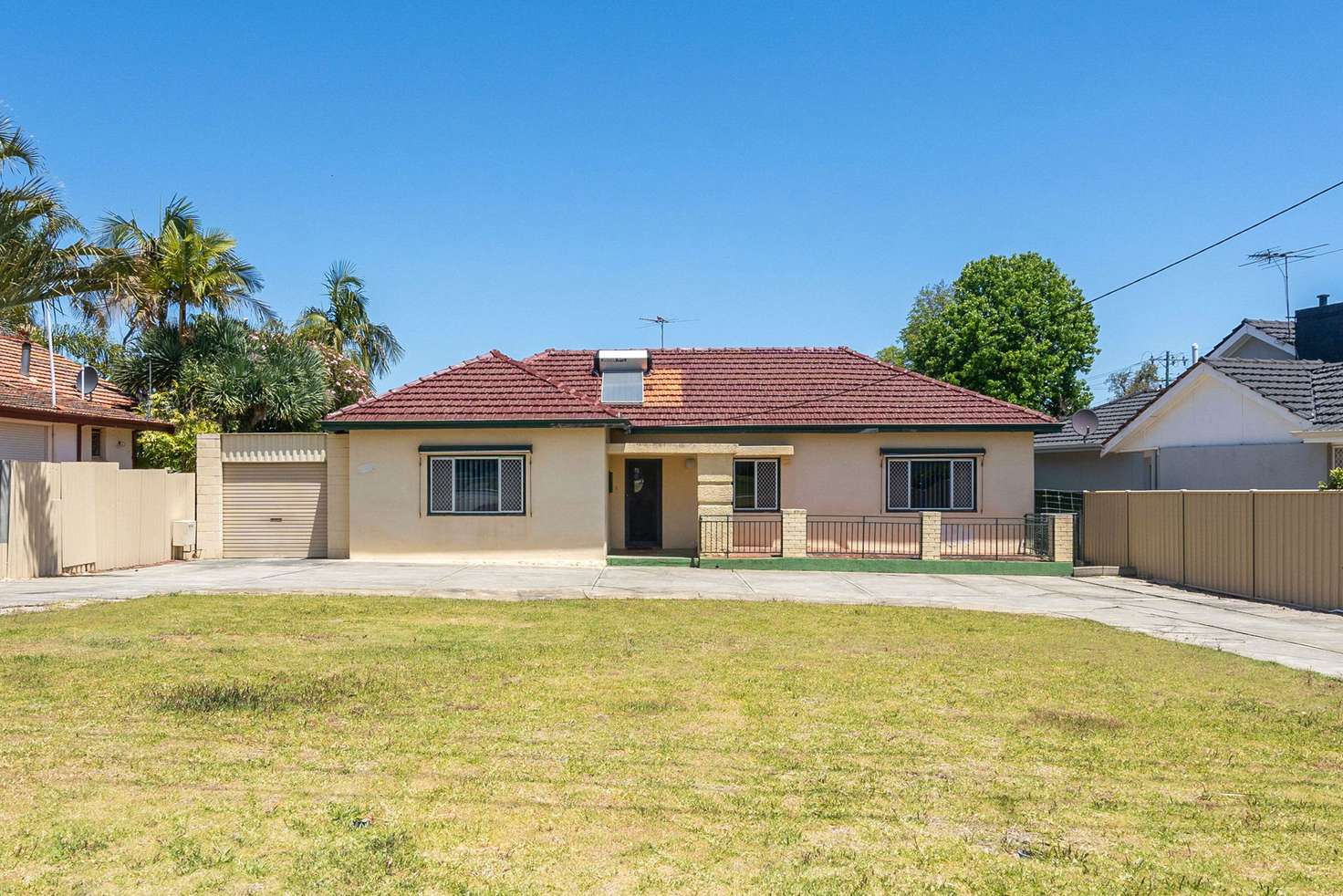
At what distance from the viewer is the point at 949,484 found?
70.8ft

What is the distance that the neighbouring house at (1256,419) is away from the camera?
1811cm

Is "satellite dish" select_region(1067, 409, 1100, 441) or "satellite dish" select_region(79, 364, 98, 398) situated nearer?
"satellite dish" select_region(79, 364, 98, 398)

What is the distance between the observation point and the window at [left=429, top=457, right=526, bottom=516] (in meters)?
19.5

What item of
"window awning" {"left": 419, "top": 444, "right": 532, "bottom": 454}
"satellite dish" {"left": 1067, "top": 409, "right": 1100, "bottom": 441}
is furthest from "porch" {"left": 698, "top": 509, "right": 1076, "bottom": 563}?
"satellite dish" {"left": 1067, "top": 409, "right": 1100, "bottom": 441}

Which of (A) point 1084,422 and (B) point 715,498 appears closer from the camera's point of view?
(B) point 715,498

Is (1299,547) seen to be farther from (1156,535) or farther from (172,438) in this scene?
(172,438)

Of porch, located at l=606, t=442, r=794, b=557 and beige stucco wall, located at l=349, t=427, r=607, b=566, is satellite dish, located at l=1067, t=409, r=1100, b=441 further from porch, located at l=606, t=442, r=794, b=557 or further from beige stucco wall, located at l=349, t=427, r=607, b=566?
beige stucco wall, located at l=349, t=427, r=607, b=566

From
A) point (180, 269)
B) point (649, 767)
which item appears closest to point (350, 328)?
point (180, 269)

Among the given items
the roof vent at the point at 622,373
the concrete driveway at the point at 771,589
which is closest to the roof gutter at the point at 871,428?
the roof vent at the point at 622,373

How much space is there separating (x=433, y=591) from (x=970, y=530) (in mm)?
12296

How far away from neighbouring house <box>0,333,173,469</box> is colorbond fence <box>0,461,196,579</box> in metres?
3.38

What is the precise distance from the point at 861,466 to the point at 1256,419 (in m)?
7.90

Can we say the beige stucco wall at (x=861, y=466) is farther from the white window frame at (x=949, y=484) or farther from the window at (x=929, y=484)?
the window at (x=929, y=484)

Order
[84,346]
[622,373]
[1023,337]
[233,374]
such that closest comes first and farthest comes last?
[233,374], [622,373], [1023,337], [84,346]
